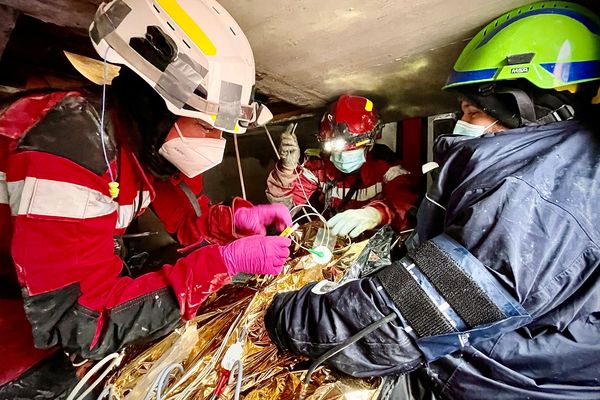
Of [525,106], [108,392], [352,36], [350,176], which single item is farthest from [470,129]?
[108,392]

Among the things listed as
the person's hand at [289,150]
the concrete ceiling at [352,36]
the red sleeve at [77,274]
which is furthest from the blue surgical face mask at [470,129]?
the person's hand at [289,150]

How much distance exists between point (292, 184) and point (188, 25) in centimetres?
156

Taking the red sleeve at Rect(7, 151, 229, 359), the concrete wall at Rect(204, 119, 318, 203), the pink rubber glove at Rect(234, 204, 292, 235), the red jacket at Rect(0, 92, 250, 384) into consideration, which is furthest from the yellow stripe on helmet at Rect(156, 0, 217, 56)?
the concrete wall at Rect(204, 119, 318, 203)

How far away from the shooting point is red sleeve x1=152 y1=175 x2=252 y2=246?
1.75m

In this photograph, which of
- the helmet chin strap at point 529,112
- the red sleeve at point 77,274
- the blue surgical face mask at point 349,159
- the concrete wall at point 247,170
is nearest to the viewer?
the red sleeve at point 77,274

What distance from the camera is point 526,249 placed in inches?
32.0

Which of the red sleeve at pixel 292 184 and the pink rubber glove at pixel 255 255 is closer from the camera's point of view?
the pink rubber glove at pixel 255 255

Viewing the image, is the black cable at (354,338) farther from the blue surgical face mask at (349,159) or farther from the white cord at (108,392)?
the blue surgical face mask at (349,159)

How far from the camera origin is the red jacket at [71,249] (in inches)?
35.7

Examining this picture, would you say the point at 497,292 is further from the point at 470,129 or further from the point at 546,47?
the point at 546,47

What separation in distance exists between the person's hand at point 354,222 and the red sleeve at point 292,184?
684 millimetres

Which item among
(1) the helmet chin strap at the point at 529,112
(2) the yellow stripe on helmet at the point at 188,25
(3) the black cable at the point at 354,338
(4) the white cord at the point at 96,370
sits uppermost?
(2) the yellow stripe on helmet at the point at 188,25

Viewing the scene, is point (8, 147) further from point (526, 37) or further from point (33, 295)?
point (526, 37)

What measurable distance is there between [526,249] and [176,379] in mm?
1155
